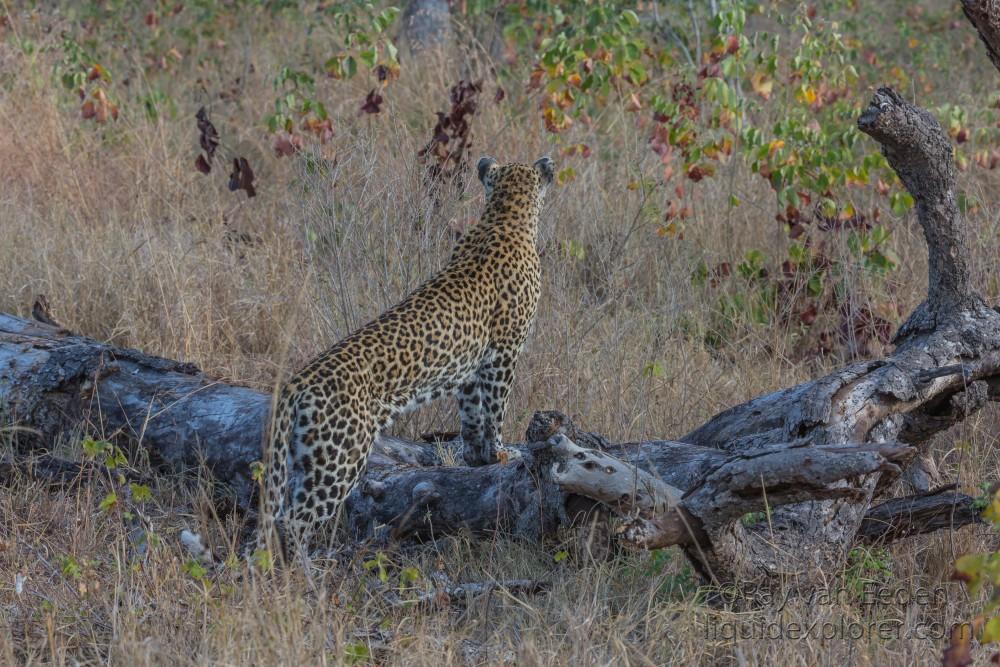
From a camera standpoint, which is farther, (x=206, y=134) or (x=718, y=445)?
(x=206, y=134)

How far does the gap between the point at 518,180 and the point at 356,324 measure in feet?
3.79

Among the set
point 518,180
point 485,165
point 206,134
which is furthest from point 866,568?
point 206,134

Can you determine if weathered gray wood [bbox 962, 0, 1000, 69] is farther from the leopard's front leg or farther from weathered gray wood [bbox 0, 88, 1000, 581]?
the leopard's front leg

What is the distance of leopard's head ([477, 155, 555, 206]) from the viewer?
6695 mm

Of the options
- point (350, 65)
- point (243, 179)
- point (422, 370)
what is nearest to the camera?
point (422, 370)

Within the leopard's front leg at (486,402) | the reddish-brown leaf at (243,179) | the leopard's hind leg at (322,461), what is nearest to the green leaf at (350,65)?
the reddish-brown leaf at (243,179)

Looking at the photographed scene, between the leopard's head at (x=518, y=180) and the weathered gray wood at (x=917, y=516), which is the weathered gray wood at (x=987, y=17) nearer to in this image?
the weathered gray wood at (x=917, y=516)

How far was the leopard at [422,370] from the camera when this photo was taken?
5.12m

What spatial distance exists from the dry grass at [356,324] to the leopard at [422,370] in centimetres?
39

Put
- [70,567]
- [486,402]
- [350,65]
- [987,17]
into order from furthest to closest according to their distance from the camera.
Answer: [350,65] → [486,402] → [987,17] → [70,567]

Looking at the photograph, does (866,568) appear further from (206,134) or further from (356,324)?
(206,134)

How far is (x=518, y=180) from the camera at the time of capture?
6.75m

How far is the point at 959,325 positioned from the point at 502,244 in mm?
2257

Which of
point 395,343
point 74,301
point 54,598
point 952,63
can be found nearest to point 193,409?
point 395,343
